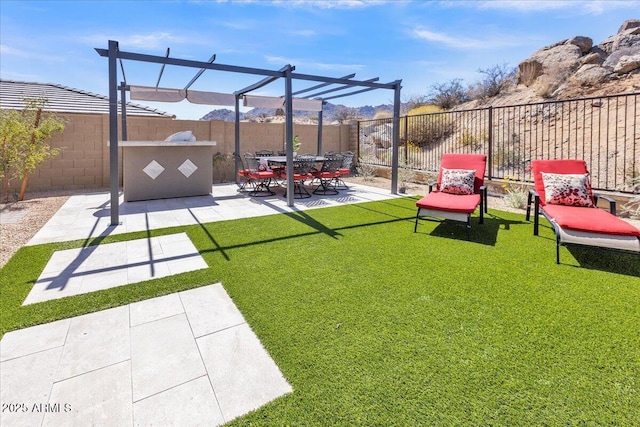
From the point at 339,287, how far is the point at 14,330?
267 centimetres

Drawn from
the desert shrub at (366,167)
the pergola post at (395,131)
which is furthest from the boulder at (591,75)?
the pergola post at (395,131)

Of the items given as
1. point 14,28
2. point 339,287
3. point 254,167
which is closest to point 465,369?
Answer: point 339,287

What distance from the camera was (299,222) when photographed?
237 inches

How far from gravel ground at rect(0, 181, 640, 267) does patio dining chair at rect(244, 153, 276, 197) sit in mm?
4017

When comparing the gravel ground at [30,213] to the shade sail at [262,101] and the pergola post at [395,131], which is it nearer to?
the pergola post at [395,131]

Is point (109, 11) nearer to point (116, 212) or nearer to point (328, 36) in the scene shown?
point (116, 212)

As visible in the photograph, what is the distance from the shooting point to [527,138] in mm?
13328

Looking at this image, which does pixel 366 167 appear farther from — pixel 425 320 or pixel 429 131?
pixel 425 320

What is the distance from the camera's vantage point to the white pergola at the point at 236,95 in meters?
5.50

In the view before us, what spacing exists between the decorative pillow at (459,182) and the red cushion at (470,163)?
0.14 m

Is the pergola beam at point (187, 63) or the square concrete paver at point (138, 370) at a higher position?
the pergola beam at point (187, 63)

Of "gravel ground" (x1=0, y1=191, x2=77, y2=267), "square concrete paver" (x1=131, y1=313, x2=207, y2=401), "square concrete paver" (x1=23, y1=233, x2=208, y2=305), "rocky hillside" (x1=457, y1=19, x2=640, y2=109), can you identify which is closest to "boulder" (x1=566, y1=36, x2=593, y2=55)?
"rocky hillside" (x1=457, y1=19, x2=640, y2=109)

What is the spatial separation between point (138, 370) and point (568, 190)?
18.8 feet

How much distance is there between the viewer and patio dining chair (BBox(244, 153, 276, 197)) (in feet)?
28.2
